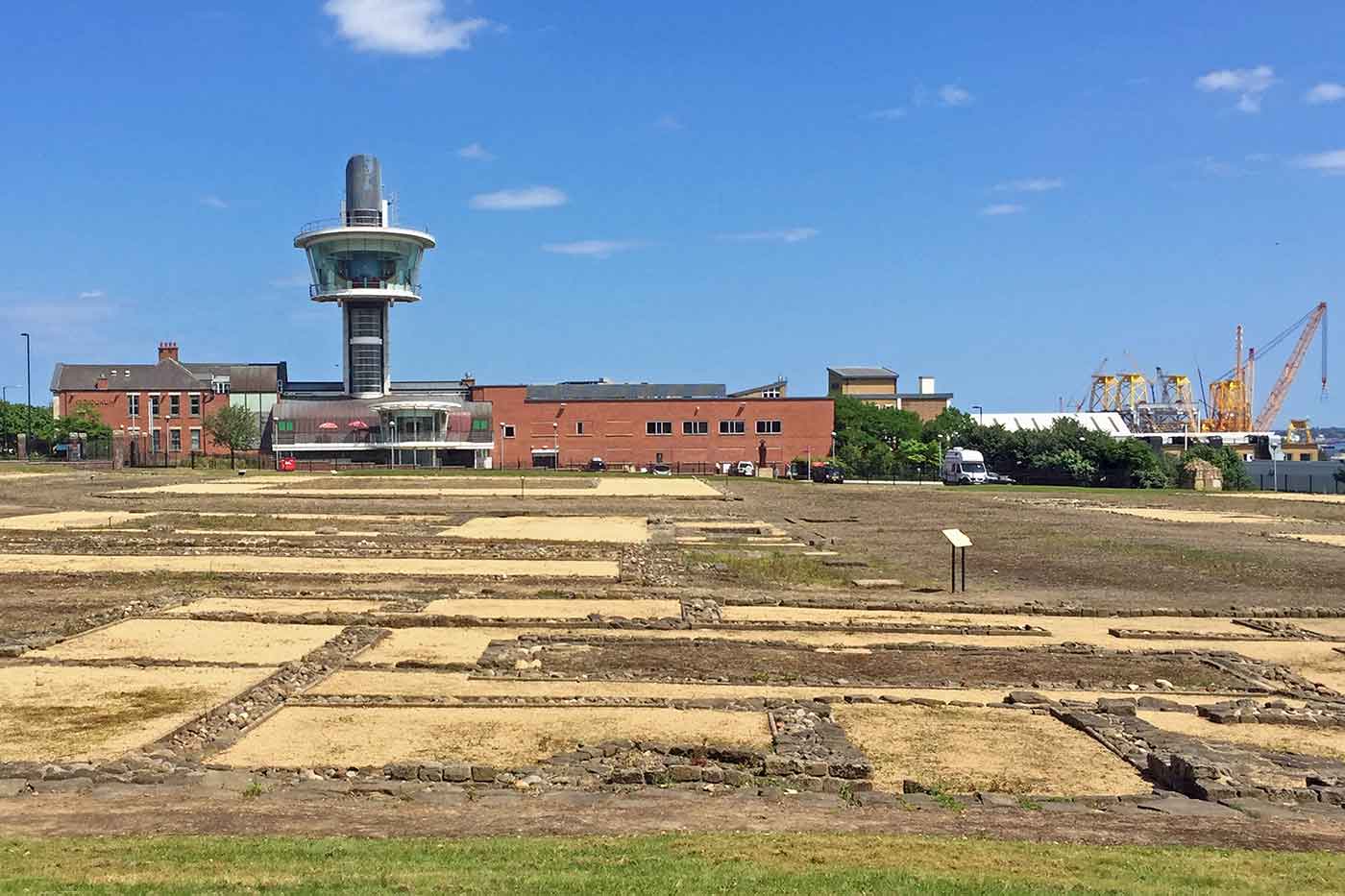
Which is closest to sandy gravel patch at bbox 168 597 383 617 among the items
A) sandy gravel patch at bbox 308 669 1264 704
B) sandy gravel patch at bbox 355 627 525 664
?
sandy gravel patch at bbox 355 627 525 664

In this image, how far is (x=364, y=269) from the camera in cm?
13975

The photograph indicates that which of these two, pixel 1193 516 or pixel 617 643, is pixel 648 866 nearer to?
pixel 617 643

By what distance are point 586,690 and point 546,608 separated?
994cm

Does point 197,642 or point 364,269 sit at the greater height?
point 364,269

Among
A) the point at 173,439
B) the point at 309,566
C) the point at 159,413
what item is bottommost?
the point at 309,566

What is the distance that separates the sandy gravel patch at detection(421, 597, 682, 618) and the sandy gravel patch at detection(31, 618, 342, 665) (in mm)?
3688

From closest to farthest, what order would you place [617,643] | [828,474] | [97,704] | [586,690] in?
[97,704]
[586,690]
[617,643]
[828,474]

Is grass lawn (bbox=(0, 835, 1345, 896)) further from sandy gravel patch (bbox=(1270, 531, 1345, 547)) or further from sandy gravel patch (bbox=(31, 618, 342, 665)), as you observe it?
sandy gravel patch (bbox=(1270, 531, 1345, 547))

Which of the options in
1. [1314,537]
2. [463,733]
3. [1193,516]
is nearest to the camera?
[463,733]

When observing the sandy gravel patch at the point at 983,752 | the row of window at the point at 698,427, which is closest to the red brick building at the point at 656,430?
the row of window at the point at 698,427

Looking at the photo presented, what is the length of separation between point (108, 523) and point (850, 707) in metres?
43.9

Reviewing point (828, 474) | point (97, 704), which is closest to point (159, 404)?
point (828, 474)

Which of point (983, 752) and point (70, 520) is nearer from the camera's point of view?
point (983, 752)

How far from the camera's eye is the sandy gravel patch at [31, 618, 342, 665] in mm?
23938
